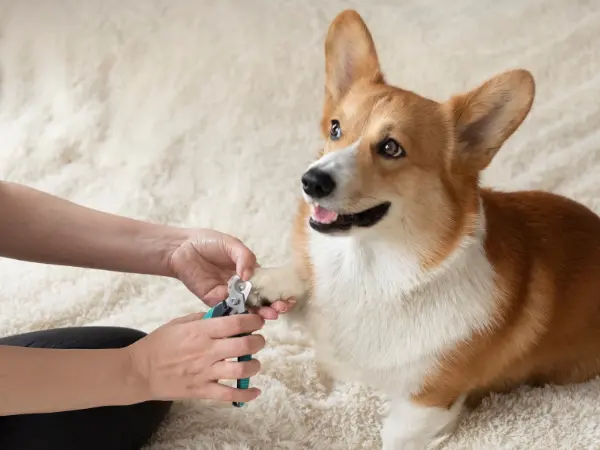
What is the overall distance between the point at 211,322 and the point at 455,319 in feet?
1.32

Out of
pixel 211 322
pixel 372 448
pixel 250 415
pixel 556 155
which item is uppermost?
pixel 556 155

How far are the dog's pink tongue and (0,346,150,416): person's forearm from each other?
13.7 inches

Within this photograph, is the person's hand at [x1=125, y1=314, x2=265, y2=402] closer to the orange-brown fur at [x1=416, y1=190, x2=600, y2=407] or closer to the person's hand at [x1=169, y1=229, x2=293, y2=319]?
the person's hand at [x1=169, y1=229, x2=293, y2=319]

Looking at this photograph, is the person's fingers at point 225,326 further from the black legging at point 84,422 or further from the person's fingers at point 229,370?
the black legging at point 84,422

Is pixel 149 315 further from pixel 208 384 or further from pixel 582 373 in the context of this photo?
pixel 582 373

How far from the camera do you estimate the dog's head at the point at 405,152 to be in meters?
1.02

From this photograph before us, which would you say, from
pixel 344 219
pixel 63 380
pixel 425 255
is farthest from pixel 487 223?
pixel 63 380

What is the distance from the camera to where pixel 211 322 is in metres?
1.01

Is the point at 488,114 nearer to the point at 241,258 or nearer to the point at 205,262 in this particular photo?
the point at 241,258

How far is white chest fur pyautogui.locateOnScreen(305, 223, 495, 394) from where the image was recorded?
1117 millimetres

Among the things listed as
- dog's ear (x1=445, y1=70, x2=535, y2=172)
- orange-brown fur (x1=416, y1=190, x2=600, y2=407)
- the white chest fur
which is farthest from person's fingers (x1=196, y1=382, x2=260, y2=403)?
dog's ear (x1=445, y1=70, x2=535, y2=172)

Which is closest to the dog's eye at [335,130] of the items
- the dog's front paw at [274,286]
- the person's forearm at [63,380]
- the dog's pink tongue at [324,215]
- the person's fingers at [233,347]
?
the dog's pink tongue at [324,215]

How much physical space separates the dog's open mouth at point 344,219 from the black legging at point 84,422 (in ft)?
1.52

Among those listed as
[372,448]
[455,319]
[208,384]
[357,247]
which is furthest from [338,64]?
[372,448]
